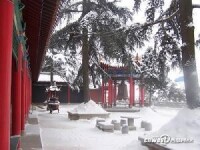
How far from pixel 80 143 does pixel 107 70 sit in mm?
17238

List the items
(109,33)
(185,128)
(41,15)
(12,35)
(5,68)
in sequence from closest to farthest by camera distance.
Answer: (5,68)
(12,35)
(41,15)
(185,128)
(109,33)

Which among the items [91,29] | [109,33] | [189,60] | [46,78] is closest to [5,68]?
[189,60]

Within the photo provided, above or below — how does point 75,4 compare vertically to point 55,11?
above

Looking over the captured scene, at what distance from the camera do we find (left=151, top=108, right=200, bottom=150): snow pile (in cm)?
724

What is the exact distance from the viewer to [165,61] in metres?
10.6

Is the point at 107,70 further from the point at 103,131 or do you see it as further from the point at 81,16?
the point at 103,131

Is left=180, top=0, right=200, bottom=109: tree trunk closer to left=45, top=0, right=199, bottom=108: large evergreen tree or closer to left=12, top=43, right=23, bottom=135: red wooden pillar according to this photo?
left=45, top=0, right=199, bottom=108: large evergreen tree

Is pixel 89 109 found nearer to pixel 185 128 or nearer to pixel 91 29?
pixel 91 29

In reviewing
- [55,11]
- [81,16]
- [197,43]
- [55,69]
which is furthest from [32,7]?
[55,69]

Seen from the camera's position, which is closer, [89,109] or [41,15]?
[41,15]

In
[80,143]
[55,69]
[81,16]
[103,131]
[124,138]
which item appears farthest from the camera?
[55,69]

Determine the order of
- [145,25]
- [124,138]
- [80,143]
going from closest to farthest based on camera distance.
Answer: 1. [145,25]
2. [80,143]
3. [124,138]

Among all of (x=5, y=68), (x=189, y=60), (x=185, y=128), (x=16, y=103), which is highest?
(x=189, y=60)

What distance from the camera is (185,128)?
311 inches
